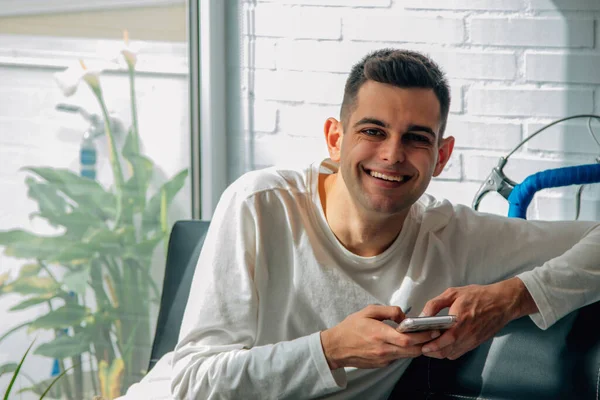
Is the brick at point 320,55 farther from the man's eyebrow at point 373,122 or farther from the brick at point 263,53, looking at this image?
the man's eyebrow at point 373,122

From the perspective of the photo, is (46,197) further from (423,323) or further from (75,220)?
(423,323)

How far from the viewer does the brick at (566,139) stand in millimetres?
2207

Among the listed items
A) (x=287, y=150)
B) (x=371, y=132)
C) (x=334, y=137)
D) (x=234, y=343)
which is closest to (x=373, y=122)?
(x=371, y=132)

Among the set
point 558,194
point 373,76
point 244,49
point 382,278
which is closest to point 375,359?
point 382,278

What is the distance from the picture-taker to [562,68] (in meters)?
2.22

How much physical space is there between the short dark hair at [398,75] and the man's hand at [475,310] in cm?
34

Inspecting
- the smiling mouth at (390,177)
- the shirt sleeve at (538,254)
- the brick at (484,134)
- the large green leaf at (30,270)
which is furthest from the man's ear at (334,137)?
the large green leaf at (30,270)

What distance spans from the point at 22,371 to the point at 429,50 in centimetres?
141

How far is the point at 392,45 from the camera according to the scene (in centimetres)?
239

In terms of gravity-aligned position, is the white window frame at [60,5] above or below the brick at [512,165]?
above

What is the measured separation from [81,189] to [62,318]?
1.19 ft

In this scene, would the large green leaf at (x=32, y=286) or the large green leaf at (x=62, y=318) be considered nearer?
the large green leaf at (x=32, y=286)

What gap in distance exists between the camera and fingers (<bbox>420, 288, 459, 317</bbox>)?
1.51 metres

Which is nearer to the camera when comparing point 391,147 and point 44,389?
point 391,147
